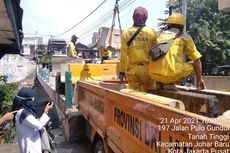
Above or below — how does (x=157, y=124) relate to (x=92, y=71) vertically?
below

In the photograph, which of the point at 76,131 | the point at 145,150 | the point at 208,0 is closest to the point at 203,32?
the point at 208,0

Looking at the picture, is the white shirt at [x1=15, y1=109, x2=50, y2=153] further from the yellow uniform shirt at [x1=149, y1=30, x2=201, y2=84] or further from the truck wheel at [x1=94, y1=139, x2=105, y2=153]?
the yellow uniform shirt at [x1=149, y1=30, x2=201, y2=84]

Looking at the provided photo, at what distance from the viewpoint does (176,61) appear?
374 cm

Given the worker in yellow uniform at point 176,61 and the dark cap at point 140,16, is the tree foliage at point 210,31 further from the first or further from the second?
the worker in yellow uniform at point 176,61

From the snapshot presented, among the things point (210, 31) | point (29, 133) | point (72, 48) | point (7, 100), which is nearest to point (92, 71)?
point (72, 48)

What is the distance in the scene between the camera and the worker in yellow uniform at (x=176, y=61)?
3.71 meters

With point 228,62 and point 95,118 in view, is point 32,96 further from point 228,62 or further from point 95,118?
point 228,62

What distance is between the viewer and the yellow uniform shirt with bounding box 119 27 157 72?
15.0 feet

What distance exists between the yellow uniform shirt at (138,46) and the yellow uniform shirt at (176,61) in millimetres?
724

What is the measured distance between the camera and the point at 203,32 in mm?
22641

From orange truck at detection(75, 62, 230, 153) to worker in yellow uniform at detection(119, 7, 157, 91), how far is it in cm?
60

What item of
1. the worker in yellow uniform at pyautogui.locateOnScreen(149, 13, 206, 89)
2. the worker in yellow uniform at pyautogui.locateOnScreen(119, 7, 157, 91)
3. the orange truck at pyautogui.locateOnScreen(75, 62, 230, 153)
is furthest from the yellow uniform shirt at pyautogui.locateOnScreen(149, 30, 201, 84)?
the worker in yellow uniform at pyautogui.locateOnScreen(119, 7, 157, 91)

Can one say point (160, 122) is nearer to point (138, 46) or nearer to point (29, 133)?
point (29, 133)

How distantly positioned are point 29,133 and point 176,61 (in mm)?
1992
